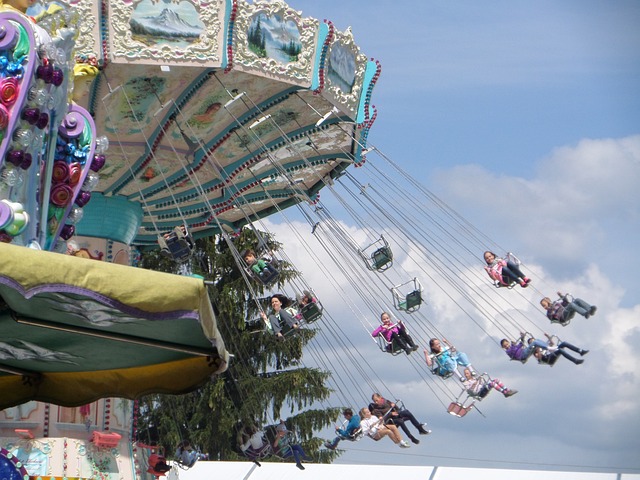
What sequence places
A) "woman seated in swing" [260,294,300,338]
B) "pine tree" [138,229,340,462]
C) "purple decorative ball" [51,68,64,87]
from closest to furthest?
1. "purple decorative ball" [51,68,64,87]
2. "woman seated in swing" [260,294,300,338]
3. "pine tree" [138,229,340,462]

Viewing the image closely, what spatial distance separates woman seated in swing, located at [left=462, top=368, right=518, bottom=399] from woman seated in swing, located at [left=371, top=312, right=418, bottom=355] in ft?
2.80

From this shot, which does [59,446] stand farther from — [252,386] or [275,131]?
[252,386]

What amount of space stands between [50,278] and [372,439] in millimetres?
10713

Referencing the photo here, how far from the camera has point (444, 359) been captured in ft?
50.1

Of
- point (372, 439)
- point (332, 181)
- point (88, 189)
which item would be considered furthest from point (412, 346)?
point (88, 189)

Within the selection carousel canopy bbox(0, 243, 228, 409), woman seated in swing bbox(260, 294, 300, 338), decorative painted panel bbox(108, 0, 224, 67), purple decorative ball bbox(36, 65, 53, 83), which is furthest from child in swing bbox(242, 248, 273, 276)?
carousel canopy bbox(0, 243, 228, 409)

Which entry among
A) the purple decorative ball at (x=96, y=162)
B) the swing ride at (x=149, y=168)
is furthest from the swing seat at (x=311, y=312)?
the purple decorative ball at (x=96, y=162)

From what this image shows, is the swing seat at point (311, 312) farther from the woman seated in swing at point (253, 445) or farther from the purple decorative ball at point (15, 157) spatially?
the purple decorative ball at point (15, 157)

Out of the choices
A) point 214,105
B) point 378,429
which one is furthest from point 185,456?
point 214,105

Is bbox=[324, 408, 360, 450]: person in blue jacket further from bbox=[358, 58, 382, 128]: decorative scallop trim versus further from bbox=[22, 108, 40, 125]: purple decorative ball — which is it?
bbox=[22, 108, 40, 125]: purple decorative ball

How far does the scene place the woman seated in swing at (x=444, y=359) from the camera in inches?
601

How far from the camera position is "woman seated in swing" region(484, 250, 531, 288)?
51.1 ft

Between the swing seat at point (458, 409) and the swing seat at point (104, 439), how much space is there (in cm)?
437

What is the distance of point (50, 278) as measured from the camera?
4.97m
